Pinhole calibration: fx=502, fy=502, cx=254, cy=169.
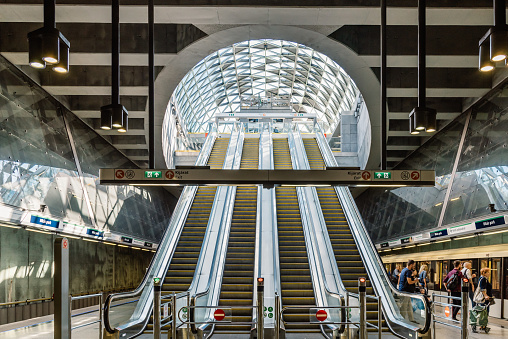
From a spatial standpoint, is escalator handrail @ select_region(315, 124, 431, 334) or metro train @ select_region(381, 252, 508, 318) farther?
metro train @ select_region(381, 252, 508, 318)

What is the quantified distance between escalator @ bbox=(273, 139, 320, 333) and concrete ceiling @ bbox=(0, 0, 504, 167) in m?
4.74

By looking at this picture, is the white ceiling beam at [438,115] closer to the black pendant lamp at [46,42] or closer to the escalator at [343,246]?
the escalator at [343,246]

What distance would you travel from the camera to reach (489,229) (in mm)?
13484

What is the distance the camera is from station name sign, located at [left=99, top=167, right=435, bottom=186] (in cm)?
976

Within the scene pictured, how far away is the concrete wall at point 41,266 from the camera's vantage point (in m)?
14.6

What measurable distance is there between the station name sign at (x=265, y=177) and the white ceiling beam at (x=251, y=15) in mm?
4443

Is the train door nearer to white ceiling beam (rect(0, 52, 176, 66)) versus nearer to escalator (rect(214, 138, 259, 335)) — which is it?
escalator (rect(214, 138, 259, 335))

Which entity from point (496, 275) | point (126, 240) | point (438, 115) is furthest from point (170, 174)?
point (126, 240)

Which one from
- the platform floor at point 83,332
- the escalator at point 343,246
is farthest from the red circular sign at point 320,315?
the escalator at point 343,246

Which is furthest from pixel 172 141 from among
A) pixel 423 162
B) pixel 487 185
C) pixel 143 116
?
pixel 487 185

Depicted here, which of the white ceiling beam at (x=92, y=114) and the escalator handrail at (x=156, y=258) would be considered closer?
the escalator handrail at (x=156, y=258)

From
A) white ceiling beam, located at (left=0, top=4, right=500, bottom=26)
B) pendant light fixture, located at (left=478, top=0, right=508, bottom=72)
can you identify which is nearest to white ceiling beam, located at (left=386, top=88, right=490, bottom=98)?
white ceiling beam, located at (left=0, top=4, right=500, bottom=26)

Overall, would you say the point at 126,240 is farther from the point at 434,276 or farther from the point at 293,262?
the point at 434,276

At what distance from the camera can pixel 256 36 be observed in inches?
601
